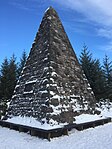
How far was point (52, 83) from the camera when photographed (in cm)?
931

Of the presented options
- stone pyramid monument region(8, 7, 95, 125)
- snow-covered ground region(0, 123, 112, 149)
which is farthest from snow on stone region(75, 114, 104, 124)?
snow-covered ground region(0, 123, 112, 149)

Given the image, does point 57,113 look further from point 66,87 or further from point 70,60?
point 70,60

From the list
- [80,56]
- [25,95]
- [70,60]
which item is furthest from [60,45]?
[80,56]

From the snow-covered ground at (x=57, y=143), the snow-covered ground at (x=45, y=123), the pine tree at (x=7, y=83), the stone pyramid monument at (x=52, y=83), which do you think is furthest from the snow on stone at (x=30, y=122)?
the pine tree at (x=7, y=83)

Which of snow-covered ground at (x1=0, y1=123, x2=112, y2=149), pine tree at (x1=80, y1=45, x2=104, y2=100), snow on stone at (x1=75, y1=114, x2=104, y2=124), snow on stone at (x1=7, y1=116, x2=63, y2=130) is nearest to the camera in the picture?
snow-covered ground at (x1=0, y1=123, x2=112, y2=149)

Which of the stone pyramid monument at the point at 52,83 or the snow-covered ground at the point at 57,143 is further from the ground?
the stone pyramid monument at the point at 52,83

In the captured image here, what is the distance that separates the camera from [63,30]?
41.8ft

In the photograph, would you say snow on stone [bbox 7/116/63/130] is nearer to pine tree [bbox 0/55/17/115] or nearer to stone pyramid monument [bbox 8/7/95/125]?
stone pyramid monument [bbox 8/7/95/125]

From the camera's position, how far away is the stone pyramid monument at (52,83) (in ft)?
29.3

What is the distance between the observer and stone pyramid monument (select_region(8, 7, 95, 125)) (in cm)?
893

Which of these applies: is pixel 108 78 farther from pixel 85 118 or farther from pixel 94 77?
pixel 85 118

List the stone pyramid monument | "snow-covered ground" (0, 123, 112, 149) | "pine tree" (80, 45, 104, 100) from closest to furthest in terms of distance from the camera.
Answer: "snow-covered ground" (0, 123, 112, 149) → the stone pyramid monument → "pine tree" (80, 45, 104, 100)

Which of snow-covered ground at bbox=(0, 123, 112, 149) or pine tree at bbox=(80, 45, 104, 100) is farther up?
pine tree at bbox=(80, 45, 104, 100)

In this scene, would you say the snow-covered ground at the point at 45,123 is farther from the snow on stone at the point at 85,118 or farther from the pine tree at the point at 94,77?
the pine tree at the point at 94,77
